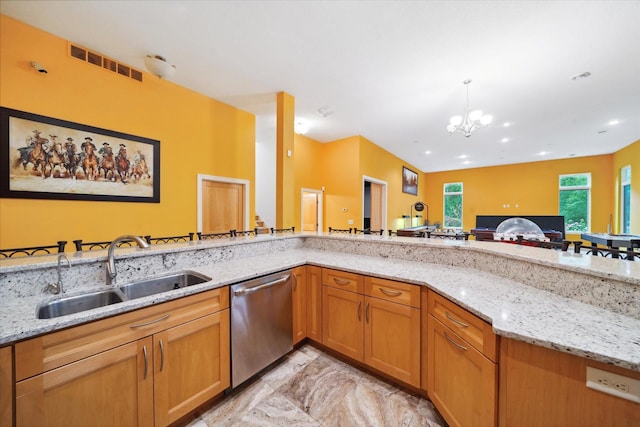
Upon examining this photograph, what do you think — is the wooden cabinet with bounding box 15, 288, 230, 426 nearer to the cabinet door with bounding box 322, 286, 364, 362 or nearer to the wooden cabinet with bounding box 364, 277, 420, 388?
the cabinet door with bounding box 322, 286, 364, 362

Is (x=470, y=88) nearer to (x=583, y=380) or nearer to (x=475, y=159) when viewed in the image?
(x=583, y=380)

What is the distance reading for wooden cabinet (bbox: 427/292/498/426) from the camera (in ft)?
3.51

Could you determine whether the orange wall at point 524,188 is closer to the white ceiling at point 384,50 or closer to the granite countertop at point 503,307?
the white ceiling at point 384,50

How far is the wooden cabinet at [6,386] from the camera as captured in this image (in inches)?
35.0

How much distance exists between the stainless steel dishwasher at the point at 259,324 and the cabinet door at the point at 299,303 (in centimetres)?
6

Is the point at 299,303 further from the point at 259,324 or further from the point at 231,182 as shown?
the point at 231,182

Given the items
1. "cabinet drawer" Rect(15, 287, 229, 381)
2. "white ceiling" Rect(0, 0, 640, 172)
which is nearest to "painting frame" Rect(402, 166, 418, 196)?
"white ceiling" Rect(0, 0, 640, 172)

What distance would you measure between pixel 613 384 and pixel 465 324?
50cm

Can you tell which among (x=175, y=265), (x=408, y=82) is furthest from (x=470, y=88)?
(x=175, y=265)

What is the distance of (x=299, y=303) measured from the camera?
7.09 feet

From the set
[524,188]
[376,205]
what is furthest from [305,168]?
[524,188]

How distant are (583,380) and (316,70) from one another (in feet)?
12.1

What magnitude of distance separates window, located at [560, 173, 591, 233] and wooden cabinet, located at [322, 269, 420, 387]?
34.6ft

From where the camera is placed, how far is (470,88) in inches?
142
